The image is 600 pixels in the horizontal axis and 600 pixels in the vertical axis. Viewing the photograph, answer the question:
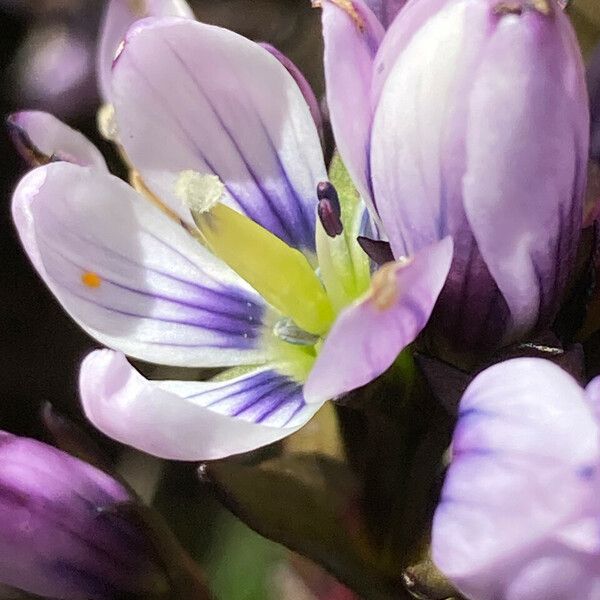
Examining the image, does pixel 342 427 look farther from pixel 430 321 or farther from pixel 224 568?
pixel 224 568

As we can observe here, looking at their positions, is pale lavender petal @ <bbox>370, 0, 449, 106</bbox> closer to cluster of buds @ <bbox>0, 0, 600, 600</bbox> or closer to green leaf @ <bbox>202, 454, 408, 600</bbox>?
cluster of buds @ <bbox>0, 0, 600, 600</bbox>

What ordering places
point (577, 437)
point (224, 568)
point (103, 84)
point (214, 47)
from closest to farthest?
1. point (577, 437)
2. point (214, 47)
3. point (103, 84)
4. point (224, 568)

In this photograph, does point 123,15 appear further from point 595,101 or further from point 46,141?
point 595,101

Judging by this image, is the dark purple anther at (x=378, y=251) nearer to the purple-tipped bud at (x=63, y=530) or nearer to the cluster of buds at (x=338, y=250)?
the cluster of buds at (x=338, y=250)

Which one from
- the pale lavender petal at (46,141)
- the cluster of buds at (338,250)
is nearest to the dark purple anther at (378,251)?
the cluster of buds at (338,250)

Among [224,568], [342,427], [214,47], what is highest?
[214,47]

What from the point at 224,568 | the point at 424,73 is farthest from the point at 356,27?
the point at 224,568

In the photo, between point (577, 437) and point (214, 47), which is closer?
point (577, 437)
